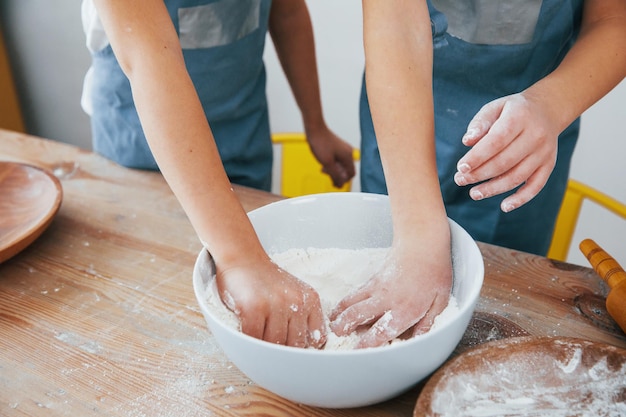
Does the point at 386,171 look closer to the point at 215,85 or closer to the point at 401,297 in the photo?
the point at 401,297

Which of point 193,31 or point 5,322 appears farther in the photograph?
point 193,31

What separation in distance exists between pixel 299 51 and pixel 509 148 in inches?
27.7

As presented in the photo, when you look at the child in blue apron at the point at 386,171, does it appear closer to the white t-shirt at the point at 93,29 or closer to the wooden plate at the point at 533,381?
the wooden plate at the point at 533,381

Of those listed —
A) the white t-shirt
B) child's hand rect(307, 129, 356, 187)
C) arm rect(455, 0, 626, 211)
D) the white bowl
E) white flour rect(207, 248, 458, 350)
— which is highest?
arm rect(455, 0, 626, 211)

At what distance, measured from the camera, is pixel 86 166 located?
114 centimetres

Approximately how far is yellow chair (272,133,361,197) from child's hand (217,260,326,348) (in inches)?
34.4

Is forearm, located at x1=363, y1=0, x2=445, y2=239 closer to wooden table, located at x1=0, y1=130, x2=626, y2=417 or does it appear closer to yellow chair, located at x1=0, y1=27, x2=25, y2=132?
wooden table, located at x1=0, y1=130, x2=626, y2=417

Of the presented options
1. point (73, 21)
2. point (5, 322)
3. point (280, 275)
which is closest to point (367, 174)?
point (280, 275)

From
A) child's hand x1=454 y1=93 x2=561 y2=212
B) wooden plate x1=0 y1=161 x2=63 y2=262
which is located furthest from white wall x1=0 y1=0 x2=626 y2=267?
wooden plate x1=0 y1=161 x2=63 y2=262

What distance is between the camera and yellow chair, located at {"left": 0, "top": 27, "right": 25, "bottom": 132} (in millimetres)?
2301

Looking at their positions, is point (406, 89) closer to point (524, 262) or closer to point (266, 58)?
point (524, 262)

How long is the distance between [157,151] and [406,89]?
0.96ft

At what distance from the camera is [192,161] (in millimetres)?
665

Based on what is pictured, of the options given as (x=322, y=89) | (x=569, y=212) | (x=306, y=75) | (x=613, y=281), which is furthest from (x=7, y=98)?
(x=613, y=281)
